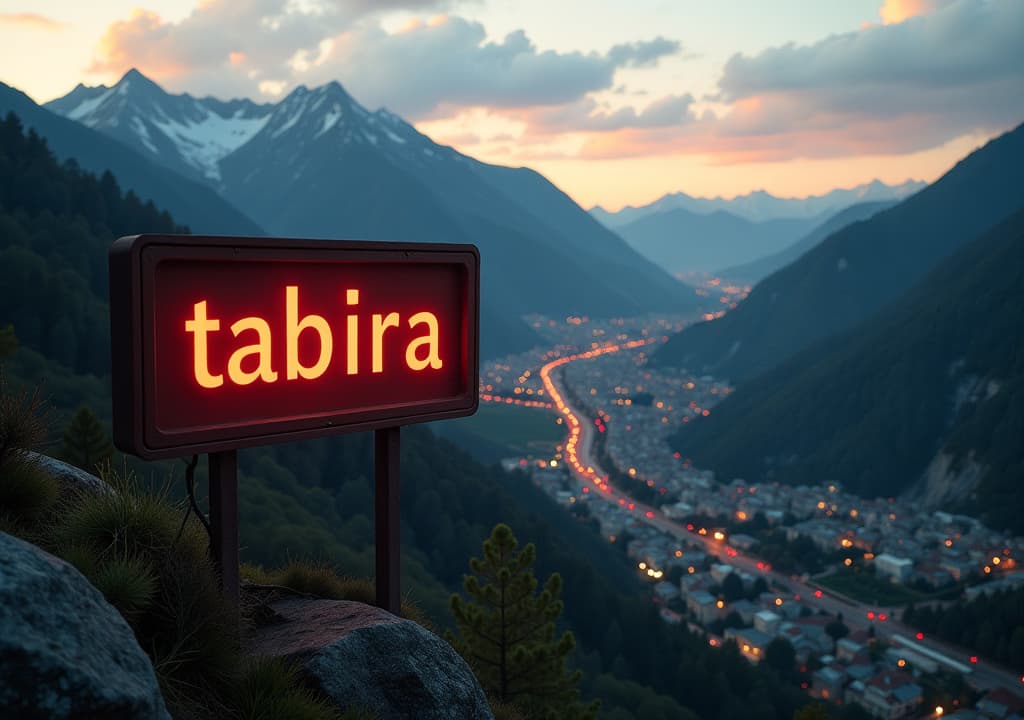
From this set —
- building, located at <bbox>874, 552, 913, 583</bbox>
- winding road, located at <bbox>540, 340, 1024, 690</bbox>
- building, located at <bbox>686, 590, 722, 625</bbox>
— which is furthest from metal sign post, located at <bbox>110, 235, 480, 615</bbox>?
building, located at <bbox>874, 552, 913, 583</bbox>

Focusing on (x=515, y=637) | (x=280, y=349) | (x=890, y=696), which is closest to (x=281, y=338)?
(x=280, y=349)

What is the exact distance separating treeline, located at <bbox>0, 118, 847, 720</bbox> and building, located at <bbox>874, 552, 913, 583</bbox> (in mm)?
24044

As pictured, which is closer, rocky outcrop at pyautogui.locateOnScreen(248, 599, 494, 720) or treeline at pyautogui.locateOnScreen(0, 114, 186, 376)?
rocky outcrop at pyautogui.locateOnScreen(248, 599, 494, 720)

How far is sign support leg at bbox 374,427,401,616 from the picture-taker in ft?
17.9

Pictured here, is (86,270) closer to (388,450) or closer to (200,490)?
(200,490)

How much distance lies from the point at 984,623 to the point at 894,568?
592 inches

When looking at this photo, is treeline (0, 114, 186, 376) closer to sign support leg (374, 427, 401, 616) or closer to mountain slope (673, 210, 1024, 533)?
sign support leg (374, 427, 401, 616)

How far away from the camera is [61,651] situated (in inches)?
108

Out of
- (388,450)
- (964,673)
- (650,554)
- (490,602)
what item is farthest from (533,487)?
(388,450)

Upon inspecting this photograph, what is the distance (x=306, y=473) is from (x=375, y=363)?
2208 inches

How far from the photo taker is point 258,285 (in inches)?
176

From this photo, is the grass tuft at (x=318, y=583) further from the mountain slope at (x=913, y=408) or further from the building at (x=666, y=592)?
the mountain slope at (x=913, y=408)

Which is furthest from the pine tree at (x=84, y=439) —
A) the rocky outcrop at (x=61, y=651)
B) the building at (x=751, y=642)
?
the building at (x=751, y=642)

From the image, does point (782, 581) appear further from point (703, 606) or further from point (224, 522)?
point (224, 522)
